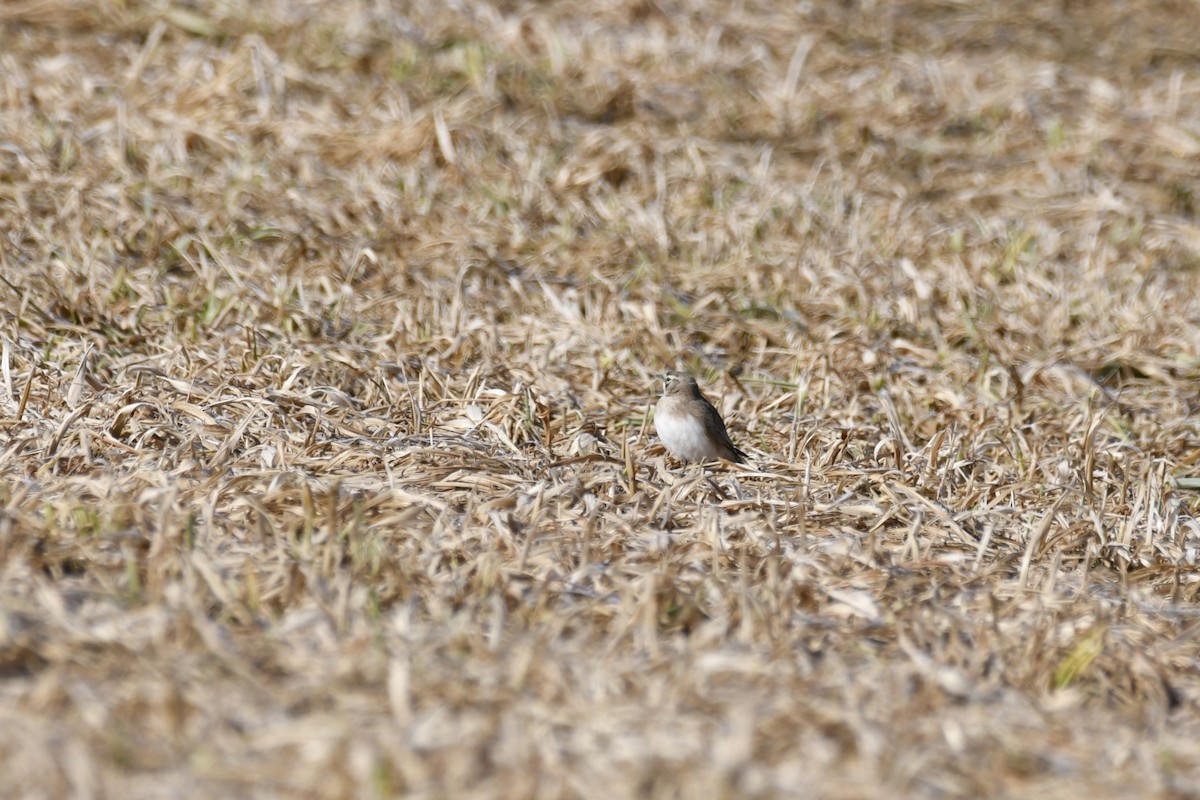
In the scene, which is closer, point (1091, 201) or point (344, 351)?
point (344, 351)

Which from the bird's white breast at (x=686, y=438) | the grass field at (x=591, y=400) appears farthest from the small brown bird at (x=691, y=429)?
the grass field at (x=591, y=400)

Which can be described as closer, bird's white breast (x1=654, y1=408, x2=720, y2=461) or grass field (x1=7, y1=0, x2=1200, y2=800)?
grass field (x1=7, y1=0, x2=1200, y2=800)

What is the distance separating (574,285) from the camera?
25.2ft

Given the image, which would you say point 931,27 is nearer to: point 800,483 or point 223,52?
point 223,52

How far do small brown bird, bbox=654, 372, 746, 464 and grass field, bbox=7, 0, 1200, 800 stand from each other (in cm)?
11

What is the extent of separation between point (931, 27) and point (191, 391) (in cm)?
839

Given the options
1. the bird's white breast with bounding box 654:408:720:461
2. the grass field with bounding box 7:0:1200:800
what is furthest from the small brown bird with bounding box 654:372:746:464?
the grass field with bounding box 7:0:1200:800

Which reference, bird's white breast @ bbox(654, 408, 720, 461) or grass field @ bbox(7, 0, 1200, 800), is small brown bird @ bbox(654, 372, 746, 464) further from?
grass field @ bbox(7, 0, 1200, 800)

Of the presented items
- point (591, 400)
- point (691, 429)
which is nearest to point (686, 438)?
point (691, 429)

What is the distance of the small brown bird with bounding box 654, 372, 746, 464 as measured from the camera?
5805 mm

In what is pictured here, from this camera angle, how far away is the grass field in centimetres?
362

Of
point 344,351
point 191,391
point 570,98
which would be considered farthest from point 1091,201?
point 191,391

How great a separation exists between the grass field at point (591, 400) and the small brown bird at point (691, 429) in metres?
0.11

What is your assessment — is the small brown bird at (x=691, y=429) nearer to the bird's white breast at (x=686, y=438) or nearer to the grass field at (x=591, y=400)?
the bird's white breast at (x=686, y=438)
